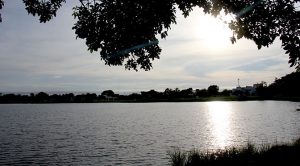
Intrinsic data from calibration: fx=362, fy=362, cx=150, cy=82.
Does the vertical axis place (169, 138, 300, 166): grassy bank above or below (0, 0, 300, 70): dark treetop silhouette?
below

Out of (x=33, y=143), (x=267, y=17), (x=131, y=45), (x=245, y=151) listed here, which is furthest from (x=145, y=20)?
(x=33, y=143)

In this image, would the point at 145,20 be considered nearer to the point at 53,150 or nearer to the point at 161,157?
the point at 161,157

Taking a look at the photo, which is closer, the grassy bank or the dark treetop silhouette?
the dark treetop silhouette

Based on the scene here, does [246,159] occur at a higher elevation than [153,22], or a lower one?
lower

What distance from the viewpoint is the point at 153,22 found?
13.2 m

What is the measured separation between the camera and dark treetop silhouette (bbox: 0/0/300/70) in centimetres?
1202

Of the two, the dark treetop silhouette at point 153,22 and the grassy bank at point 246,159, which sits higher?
the dark treetop silhouette at point 153,22

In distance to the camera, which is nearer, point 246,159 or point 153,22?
point 153,22

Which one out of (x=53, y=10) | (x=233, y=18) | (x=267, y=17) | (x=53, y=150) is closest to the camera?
(x=267, y=17)

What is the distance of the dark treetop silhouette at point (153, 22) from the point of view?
12016 mm

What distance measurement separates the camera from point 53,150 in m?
50.4

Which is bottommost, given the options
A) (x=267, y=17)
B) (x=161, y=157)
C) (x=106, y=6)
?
(x=161, y=157)

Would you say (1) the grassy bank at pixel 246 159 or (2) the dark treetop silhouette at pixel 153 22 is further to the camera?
(1) the grassy bank at pixel 246 159

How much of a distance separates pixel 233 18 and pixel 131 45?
12.9 feet
